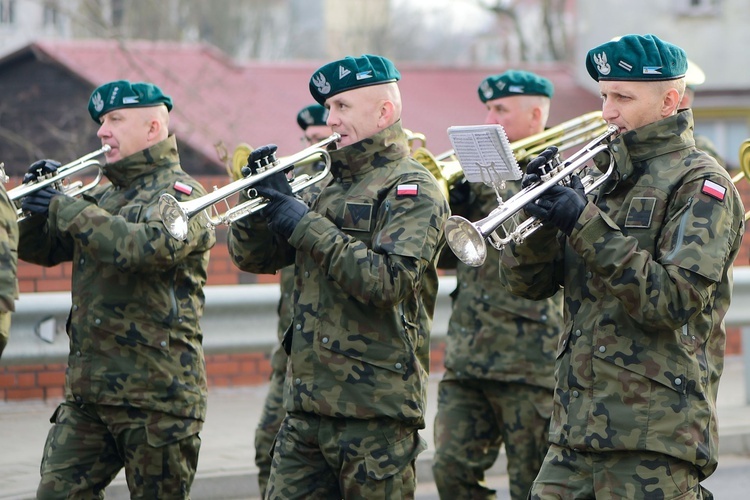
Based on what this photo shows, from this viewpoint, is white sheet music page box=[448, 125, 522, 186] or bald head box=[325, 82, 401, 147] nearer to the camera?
white sheet music page box=[448, 125, 522, 186]

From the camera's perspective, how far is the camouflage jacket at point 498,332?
6.20m

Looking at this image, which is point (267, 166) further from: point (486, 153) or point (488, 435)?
point (488, 435)

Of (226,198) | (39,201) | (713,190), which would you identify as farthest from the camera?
(39,201)

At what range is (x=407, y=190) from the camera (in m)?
4.87

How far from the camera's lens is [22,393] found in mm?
8969

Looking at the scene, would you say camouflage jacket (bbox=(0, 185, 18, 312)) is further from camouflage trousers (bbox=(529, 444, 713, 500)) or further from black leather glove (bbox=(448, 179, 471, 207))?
black leather glove (bbox=(448, 179, 471, 207))

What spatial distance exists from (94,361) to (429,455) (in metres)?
2.72

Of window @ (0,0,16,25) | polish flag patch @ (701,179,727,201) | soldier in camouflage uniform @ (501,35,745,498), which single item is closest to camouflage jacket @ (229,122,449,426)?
soldier in camouflage uniform @ (501,35,745,498)

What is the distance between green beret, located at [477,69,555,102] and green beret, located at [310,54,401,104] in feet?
5.67

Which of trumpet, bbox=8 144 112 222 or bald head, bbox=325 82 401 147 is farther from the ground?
bald head, bbox=325 82 401 147

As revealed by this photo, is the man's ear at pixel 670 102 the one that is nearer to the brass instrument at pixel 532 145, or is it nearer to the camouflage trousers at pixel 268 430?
the brass instrument at pixel 532 145

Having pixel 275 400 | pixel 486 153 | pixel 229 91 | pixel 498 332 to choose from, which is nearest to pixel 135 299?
pixel 275 400

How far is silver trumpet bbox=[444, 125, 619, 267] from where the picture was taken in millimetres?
4145

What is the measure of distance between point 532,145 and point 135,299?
213cm
